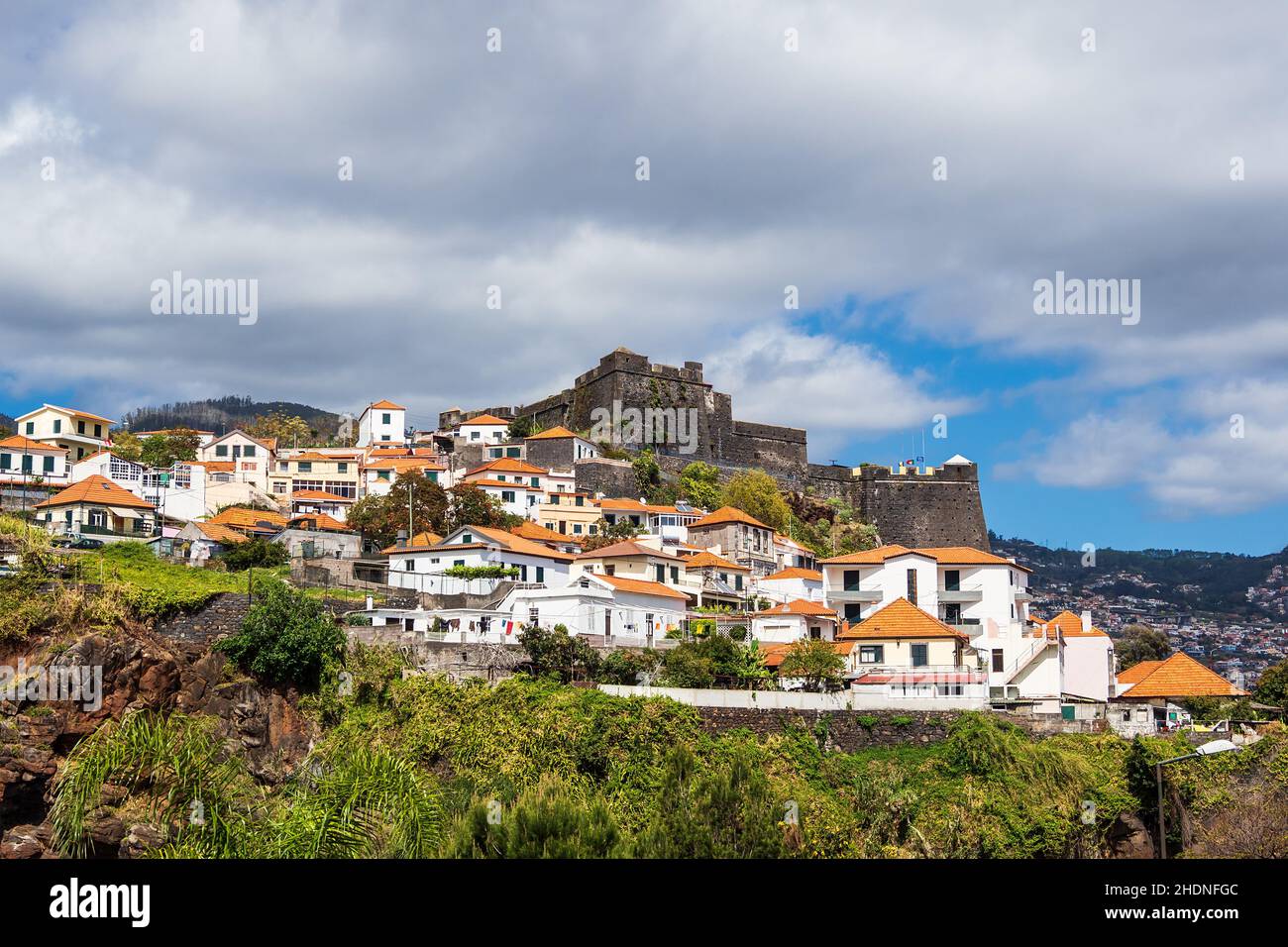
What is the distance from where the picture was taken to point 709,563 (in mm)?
58250

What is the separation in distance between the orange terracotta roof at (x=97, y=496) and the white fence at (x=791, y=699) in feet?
80.0

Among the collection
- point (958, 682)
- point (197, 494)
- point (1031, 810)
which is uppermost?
point (197, 494)

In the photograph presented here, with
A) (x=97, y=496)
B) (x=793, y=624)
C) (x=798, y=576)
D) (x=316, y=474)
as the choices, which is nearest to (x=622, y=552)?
(x=793, y=624)

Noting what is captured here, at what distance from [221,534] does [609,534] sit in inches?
759

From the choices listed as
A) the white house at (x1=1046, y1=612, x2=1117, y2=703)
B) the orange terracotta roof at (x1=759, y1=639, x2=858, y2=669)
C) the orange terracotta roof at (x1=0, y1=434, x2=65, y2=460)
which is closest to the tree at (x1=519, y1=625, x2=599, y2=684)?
the orange terracotta roof at (x1=759, y1=639, x2=858, y2=669)

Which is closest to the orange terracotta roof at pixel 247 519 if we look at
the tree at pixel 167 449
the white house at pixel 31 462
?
the white house at pixel 31 462

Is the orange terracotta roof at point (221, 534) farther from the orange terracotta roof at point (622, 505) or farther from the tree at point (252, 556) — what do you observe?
the orange terracotta roof at point (622, 505)

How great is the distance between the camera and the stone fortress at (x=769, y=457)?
8319cm

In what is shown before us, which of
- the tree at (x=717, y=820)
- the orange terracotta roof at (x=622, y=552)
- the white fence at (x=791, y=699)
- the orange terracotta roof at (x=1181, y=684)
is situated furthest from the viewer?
the orange terracotta roof at (x=622, y=552)

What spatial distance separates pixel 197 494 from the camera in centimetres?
6322
